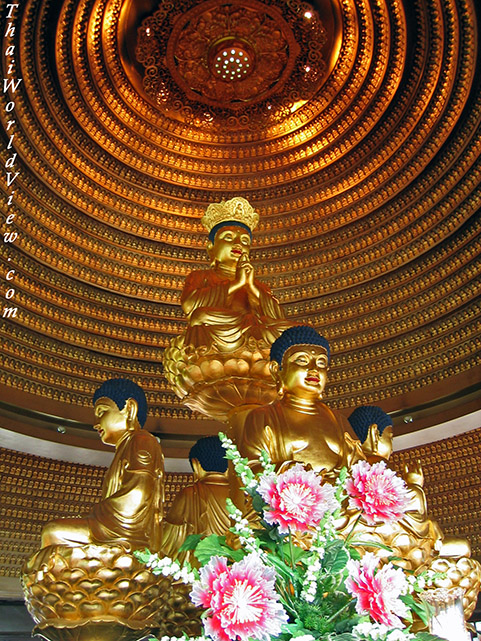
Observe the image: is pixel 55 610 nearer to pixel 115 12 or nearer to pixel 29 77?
pixel 29 77

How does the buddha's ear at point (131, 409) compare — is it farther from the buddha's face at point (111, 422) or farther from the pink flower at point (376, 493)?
the pink flower at point (376, 493)

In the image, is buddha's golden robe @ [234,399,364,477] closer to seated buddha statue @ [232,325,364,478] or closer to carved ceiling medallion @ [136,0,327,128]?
seated buddha statue @ [232,325,364,478]

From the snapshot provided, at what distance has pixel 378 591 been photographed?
4.95ft

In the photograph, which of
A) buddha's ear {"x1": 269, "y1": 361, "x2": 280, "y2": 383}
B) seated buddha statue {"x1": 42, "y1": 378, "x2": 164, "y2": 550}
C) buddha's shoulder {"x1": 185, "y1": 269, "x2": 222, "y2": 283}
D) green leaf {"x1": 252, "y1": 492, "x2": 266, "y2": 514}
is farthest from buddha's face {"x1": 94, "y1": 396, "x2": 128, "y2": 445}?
green leaf {"x1": 252, "y1": 492, "x2": 266, "y2": 514}

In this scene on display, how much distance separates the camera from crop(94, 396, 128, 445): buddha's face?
10.8ft

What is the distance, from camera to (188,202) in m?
6.29

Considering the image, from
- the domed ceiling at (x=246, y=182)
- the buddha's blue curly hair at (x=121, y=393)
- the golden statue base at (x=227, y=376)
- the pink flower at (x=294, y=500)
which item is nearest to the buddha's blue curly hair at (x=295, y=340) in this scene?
the golden statue base at (x=227, y=376)

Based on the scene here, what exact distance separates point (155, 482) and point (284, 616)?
1584 mm

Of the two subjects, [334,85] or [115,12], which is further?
[334,85]

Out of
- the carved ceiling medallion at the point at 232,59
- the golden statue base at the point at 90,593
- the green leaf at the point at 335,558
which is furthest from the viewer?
the carved ceiling medallion at the point at 232,59

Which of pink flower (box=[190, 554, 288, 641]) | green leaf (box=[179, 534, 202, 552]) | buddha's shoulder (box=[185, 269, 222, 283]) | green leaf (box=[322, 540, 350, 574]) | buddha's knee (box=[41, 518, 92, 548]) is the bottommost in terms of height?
pink flower (box=[190, 554, 288, 641])

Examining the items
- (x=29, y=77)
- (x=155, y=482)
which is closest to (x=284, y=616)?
(x=155, y=482)

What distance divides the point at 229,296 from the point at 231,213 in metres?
0.73

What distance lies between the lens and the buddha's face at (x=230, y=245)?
4.43 meters
